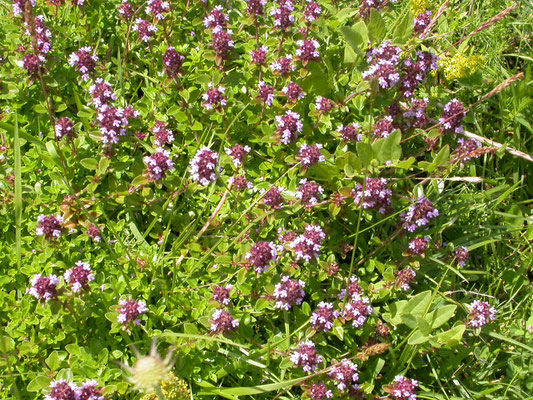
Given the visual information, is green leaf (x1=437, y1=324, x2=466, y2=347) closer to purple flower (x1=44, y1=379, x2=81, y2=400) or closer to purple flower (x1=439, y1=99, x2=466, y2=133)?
purple flower (x1=439, y1=99, x2=466, y2=133)

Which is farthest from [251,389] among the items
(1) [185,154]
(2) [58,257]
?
(1) [185,154]

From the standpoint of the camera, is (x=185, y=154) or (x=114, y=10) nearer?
(x=185, y=154)

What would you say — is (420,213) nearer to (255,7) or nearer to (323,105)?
(323,105)

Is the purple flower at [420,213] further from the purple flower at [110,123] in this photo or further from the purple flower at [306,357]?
the purple flower at [110,123]

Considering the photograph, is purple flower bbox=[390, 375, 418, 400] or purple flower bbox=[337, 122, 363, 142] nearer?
purple flower bbox=[390, 375, 418, 400]

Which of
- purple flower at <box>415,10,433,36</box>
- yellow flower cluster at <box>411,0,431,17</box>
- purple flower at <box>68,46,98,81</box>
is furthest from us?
yellow flower cluster at <box>411,0,431,17</box>

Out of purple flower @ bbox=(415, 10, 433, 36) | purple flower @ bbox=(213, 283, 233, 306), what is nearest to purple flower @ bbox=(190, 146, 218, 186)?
purple flower @ bbox=(213, 283, 233, 306)

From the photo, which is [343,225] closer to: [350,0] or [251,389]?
[251,389]
